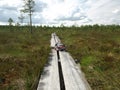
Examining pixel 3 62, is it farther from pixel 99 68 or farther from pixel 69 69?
pixel 99 68

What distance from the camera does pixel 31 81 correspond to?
14680 mm

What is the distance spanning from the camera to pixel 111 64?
20734mm

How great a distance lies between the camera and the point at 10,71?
17984 mm

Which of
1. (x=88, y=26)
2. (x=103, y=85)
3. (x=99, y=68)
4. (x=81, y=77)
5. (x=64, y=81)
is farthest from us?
(x=88, y=26)

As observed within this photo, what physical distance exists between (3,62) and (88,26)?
9719 centimetres

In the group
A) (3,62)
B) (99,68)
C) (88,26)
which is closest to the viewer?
(99,68)

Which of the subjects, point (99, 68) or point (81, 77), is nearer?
point (81, 77)

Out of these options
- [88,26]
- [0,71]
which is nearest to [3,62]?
[0,71]

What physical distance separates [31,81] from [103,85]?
450 cm

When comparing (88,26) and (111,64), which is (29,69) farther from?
(88,26)

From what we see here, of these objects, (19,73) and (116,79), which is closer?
(116,79)

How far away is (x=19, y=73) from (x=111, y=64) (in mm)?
8304

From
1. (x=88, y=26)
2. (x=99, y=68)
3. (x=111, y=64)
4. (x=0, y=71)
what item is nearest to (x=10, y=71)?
(x=0, y=71)

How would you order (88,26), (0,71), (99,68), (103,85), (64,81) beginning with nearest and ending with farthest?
(103,85), (64,81), (0,71), (99,68), (88,26)
